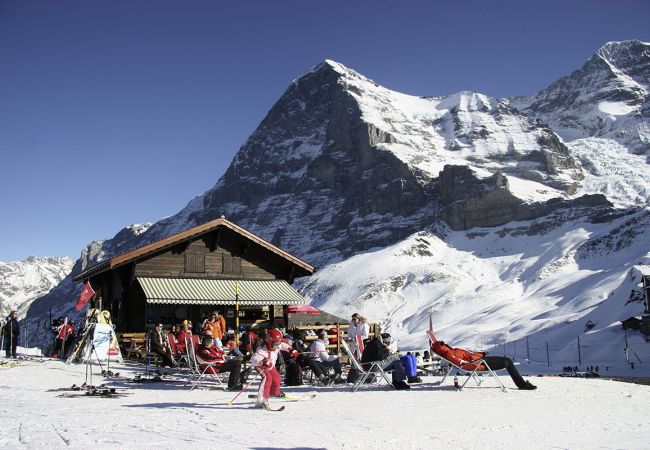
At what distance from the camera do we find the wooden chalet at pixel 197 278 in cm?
2195

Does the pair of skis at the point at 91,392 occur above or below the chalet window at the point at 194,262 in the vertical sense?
below

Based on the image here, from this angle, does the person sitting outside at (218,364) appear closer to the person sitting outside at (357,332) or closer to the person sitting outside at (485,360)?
the person sitting outside at (357,332)

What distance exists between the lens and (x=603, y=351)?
158 feet

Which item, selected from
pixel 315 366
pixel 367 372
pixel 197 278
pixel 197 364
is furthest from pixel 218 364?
pixel 197 278

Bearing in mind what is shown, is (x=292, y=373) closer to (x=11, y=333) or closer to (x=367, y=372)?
(x=367, y=372)

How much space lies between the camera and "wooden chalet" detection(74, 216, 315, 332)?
22.0m

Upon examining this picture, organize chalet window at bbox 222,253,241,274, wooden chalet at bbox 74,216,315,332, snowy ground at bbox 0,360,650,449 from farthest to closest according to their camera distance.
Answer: chalet window at bbox 222,253,241,274 < wooden chalet at bbox 74,216,315,332 < snowy ground at bbox 0,360,650,449

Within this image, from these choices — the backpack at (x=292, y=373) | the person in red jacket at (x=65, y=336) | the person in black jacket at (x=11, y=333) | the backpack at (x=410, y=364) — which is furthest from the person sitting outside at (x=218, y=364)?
the person in black jacket at (x=11, y=333)

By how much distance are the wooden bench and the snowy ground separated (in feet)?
20.7

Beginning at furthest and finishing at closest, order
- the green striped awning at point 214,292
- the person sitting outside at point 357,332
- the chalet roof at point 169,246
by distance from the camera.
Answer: the chalet roof at point 169,246 → the green striped awning at point 214,292 → the person sitting outside at point 357,332

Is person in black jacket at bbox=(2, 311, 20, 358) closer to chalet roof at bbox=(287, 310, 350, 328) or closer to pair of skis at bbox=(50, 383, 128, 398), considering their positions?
pair of skis at bbox=(50, 383, 128, 398)

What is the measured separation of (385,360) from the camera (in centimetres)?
1377

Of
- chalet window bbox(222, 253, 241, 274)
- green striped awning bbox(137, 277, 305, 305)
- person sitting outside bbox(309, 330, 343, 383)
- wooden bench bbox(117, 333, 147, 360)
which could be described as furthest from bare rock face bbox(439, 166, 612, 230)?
person sitting outside bbox(309, 330, 343, 383)

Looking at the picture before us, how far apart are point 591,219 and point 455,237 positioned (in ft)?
111
